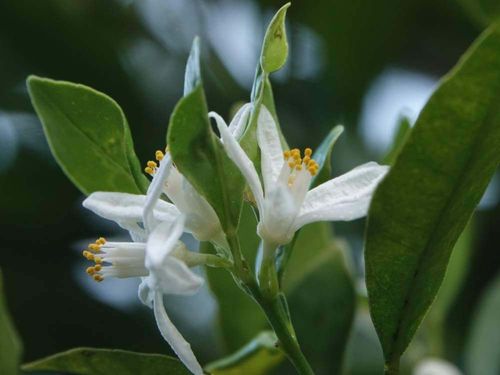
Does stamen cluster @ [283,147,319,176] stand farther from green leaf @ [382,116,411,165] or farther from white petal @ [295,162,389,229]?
green leaf @ [382,116,411,165]

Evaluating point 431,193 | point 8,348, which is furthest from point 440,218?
point 8,348

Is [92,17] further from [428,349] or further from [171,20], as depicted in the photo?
[428,349]

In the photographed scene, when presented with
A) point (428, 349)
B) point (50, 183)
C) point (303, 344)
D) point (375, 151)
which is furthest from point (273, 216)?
point (375, 151)

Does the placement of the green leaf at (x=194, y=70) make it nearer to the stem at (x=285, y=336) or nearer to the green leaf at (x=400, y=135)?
the stem at (x=285, y=336)

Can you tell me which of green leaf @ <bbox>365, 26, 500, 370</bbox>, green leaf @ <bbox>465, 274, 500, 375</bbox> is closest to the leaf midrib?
green leaf @ <bbox>365, 26, 500, 370</bbox>

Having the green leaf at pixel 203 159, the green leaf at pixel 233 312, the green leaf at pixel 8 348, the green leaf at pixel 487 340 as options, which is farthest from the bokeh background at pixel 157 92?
the green leaf at pixel 203 159

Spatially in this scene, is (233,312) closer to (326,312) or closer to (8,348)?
(326,312)
